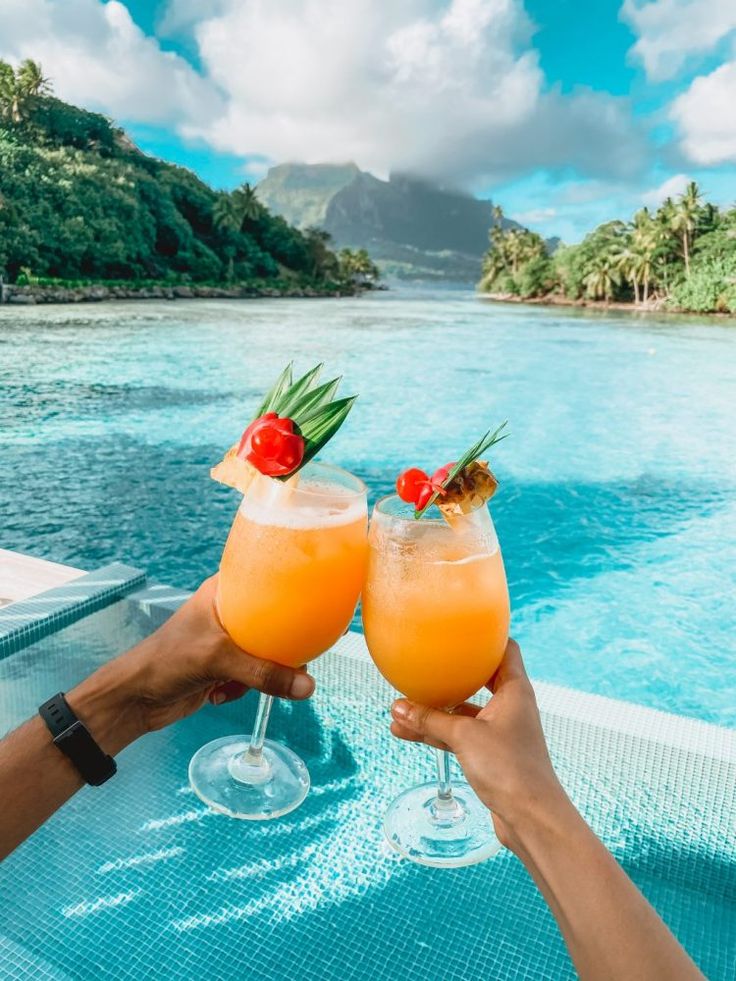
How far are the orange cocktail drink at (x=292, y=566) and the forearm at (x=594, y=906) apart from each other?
0.35m

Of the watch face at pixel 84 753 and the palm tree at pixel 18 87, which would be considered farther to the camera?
the palm tree at pixel 18 87

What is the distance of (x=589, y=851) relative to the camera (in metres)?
0.65

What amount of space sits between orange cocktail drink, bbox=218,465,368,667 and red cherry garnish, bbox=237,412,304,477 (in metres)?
0.08

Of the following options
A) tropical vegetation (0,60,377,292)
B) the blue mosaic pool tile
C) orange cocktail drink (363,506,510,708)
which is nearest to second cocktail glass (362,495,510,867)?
orange cocktail drink (363,506,510,708)

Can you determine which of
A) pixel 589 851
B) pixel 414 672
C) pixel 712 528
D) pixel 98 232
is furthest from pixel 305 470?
pixel 98 232

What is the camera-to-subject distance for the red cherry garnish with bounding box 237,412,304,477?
82 cm

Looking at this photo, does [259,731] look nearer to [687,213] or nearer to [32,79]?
[687,213]

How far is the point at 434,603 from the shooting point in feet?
2.81

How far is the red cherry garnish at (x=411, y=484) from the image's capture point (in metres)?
0.85

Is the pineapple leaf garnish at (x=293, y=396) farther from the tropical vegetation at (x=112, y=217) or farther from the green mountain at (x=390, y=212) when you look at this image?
the green mountain at (x=390, y=212)

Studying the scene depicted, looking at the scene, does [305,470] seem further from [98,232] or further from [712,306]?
[712,306]

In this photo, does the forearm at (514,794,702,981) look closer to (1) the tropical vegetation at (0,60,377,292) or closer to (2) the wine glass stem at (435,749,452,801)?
(2) the wine glass stem at (435,749,452,801)

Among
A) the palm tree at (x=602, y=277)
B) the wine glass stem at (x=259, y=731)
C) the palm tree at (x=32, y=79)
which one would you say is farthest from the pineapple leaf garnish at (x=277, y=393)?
the palm tree at (x=602, y=277)

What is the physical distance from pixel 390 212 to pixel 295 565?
170867 mm
